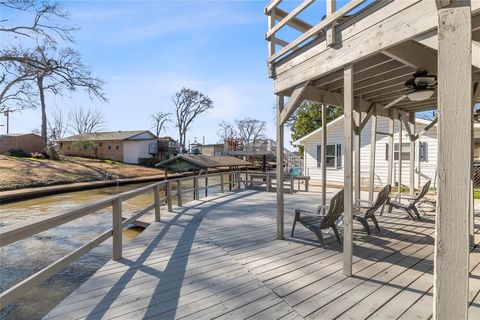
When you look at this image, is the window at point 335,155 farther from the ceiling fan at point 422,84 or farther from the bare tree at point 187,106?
the bare tree at point 187,106

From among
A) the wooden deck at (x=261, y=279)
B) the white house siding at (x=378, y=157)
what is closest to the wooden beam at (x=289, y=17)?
the wooden deck at (x=261, y=279)

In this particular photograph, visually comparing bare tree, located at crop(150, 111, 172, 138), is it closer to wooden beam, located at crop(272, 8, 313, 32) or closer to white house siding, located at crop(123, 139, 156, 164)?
white house siding, located at crop(123, 139, 156, 164)

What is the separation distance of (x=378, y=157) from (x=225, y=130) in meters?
51.9

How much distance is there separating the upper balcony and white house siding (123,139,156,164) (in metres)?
34.3

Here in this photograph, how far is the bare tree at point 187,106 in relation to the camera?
4975 cm

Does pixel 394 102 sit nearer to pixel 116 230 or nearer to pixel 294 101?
pixel 294 101

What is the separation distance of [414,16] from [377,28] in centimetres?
44

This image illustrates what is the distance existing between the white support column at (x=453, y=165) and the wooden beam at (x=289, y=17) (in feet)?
7.67

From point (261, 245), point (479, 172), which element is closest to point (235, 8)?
point (261, 245)

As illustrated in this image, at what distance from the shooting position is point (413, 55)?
123 inches

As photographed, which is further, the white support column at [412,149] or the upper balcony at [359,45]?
the white support column at [412,149]

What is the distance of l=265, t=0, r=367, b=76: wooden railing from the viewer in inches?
127

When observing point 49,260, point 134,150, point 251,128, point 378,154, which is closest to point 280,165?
point 49,260

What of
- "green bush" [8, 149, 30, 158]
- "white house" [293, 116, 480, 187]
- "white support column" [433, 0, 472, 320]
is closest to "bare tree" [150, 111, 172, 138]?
"green bush" [8, 149, 30, 158]
